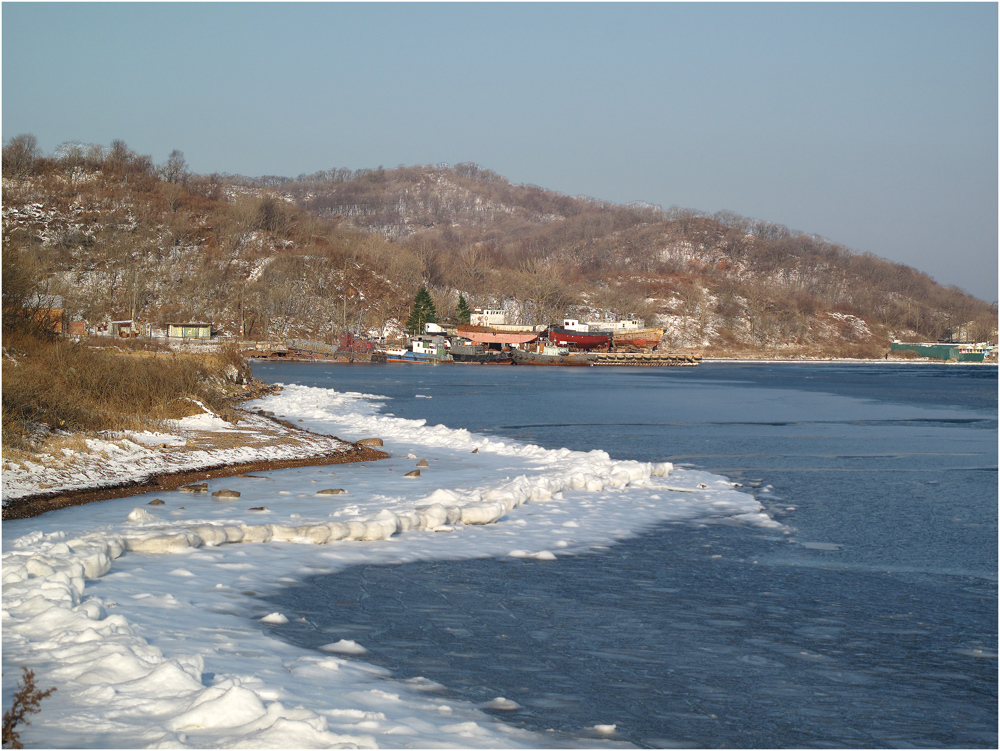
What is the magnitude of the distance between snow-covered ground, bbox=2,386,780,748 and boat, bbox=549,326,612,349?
106 m

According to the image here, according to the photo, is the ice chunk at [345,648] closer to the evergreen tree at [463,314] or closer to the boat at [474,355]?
the boat at [474,355]

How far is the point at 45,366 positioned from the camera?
735 inches

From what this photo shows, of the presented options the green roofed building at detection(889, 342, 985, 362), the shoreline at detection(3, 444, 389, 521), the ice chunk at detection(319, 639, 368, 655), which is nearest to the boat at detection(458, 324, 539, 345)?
the green roofed building at detection(889, 342, 985, 362)

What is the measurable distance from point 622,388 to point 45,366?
46379 millimetres

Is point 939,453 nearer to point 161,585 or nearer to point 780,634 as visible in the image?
point 780,634

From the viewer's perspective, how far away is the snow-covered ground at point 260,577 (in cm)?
555

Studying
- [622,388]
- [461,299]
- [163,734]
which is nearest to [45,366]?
[163,734]

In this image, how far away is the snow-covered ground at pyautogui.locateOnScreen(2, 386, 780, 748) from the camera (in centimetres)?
555

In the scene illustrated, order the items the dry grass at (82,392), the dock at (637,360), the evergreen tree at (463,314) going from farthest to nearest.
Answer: the evergreen tree at (463,314)
the dock at (637,360)
the dry grass at (82,392)

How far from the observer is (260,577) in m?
9.48

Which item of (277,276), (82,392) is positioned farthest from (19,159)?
(82,392)

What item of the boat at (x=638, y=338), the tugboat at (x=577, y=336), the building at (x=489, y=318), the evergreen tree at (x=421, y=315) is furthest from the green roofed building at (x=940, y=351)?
the evergreen tree at (x=421, y=315)

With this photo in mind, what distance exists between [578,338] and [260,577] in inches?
4667

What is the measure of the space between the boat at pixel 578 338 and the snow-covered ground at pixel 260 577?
106455mm
